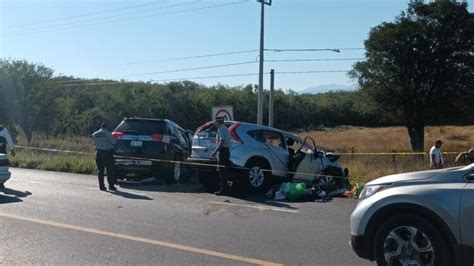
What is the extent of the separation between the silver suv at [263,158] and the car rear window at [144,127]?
154 centimetres

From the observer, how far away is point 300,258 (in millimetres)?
6648

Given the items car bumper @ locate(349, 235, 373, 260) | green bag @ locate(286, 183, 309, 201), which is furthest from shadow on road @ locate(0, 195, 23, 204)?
car bumper @ locate(349, 235, 373, 260)

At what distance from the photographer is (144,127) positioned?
15.1 metres

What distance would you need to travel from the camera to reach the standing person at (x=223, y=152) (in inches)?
499

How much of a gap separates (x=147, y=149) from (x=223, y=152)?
2.76m

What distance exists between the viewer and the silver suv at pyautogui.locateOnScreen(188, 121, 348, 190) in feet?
43.1

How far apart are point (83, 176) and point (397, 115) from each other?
3203 centimetres

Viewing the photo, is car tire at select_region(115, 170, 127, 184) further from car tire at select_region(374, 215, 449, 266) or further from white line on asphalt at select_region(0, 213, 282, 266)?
car tire at select_region(374, 215, 449, 266)

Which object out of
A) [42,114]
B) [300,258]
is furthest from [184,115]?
[300,258]

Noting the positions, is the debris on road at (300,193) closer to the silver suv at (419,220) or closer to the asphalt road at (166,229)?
the asphalt road at (166,229)

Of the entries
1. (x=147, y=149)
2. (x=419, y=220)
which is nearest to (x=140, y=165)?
(x=147, y=149)

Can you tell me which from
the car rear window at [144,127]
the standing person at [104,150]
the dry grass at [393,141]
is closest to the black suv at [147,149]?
the car rear window at [144,127]

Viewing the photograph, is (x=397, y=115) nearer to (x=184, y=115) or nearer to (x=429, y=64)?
(x=429, y=64)

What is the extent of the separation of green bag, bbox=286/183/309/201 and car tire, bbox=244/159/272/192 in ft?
3.66
